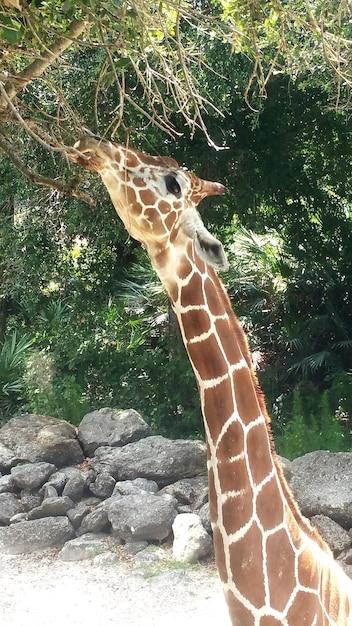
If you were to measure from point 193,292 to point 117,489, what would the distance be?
4.07 meters

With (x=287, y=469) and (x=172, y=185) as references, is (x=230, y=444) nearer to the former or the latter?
(x=172, y=185)

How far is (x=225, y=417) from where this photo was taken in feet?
8.66

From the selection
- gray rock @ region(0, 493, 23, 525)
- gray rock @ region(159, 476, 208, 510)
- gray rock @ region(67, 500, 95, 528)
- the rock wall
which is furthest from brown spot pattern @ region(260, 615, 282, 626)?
gray rock @ region(0, 493, 23, 525)

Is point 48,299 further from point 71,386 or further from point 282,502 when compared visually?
point 282,502

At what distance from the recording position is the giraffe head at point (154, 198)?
8.25ft

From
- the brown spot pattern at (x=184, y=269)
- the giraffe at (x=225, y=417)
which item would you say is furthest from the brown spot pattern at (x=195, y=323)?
the brown spot pattern at (x=184, y=269)

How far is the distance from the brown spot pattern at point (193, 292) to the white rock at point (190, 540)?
340 cm

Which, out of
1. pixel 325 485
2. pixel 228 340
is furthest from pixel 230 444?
pixel 325 485

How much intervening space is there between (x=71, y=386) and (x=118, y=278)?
180 centimetres

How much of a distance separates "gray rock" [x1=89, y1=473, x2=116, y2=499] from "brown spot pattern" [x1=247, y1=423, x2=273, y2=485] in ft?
13.1

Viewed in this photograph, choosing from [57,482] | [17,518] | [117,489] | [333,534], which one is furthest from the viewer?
[57,482]

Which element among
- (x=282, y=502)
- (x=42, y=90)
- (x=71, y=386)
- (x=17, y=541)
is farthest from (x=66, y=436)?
(x=282, y=502)

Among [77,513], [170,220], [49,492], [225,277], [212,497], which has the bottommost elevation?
[77,513]

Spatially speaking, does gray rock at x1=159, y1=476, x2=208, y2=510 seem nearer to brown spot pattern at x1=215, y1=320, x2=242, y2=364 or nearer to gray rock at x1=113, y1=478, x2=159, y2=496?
gray rock at x1=113, y1=478, x2=159, y2=496
